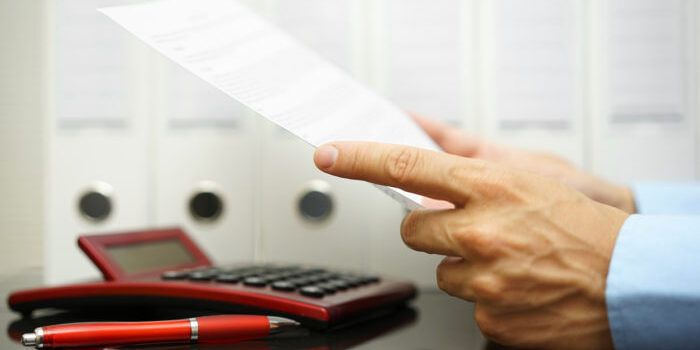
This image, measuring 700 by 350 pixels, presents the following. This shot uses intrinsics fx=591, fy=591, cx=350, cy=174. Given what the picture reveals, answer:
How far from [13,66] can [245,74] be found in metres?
0.39

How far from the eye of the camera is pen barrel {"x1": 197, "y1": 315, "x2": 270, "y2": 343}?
0.38 metres

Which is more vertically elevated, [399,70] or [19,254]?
[399,70]

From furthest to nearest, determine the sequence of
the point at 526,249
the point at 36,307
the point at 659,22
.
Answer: the point at 659,22
the point at 36,307
the point at 526,249

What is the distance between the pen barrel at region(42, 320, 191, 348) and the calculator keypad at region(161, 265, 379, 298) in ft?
0.27

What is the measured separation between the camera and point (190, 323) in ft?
1.25

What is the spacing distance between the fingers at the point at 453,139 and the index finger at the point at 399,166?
266mm

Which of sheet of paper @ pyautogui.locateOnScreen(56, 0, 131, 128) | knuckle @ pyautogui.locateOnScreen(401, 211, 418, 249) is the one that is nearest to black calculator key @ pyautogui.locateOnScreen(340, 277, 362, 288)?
knuckle @ pyautogui.locateOnScreen(401, 211, 418, 249)

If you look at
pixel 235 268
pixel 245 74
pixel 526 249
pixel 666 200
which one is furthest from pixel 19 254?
pixel 666 200

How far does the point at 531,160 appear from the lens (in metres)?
0.63

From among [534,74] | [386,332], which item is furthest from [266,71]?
[534,74]

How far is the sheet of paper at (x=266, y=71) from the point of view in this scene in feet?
1.19

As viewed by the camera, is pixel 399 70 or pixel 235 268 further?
pixel 399 70

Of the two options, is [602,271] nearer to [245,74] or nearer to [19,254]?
[245,74]

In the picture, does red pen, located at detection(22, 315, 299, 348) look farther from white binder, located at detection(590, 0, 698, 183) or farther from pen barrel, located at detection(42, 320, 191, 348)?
white binder, located at detection(590, 0, 698, 183)
